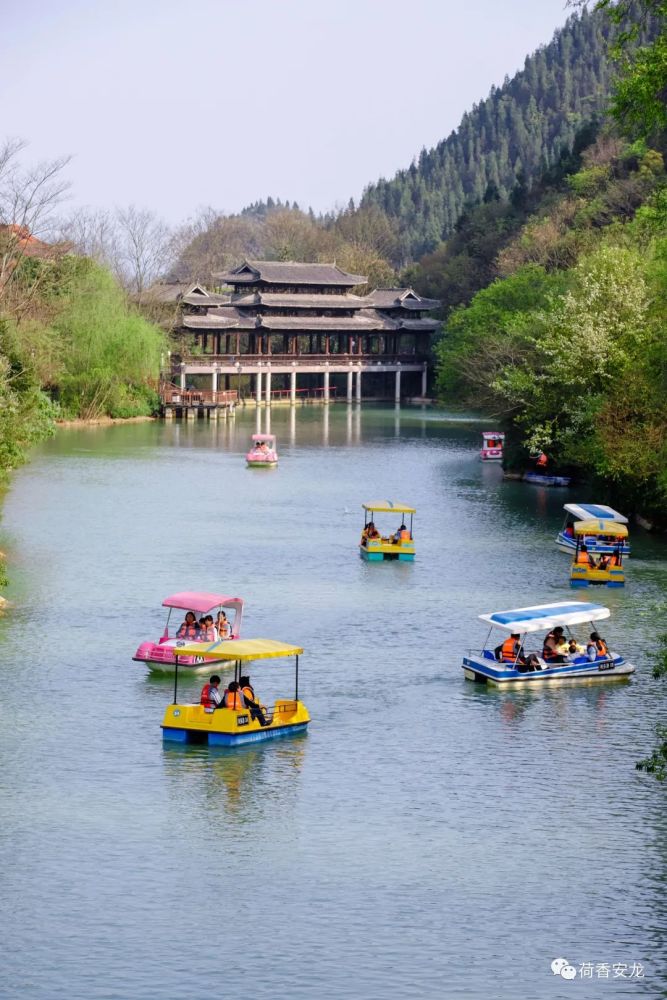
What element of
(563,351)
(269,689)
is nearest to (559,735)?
(269,689)

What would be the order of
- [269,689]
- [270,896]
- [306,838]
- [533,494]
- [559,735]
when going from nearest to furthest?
1. [270,896]
2. [306,838]
3. [559,735]
4. [269,689]
5. [533,494]

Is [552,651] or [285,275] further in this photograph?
[285,275]

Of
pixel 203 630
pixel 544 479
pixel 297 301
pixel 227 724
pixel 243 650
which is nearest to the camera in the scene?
pixel 227 724

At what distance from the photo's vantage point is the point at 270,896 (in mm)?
22141

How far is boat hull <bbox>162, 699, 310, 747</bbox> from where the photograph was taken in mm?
28438

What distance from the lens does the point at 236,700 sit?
2870 cm

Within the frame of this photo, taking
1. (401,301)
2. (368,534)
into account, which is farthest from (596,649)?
(401,301)

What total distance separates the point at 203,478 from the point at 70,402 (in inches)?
1168

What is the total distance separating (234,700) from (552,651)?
9015mm

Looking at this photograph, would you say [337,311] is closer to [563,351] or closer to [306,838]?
[563,351]

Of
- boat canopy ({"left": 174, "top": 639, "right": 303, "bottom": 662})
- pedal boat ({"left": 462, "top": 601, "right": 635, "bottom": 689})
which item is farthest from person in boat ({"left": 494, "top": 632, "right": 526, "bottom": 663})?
boat canopy ({"left": 174, "top": 639, "right": 303, "bottom": 662})

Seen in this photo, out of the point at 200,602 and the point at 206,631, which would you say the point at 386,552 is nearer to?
the point at 200,602

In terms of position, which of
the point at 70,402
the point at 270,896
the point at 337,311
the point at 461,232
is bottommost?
the point at 270,896

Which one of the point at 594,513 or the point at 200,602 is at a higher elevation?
the point at 594,513
